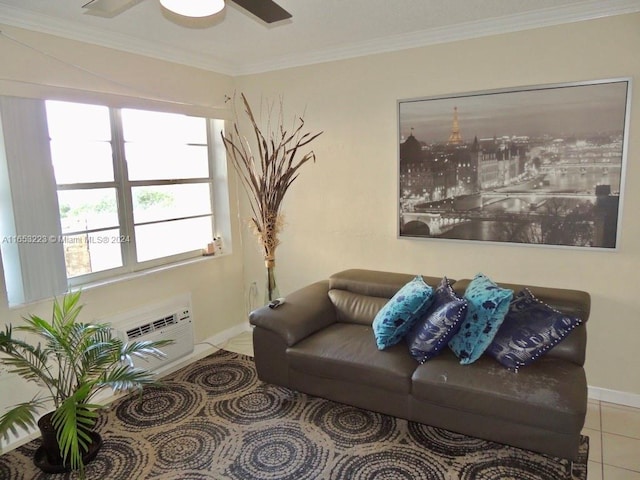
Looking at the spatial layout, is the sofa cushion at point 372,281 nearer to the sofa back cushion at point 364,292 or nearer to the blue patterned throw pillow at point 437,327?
the sofa back cushion at point 364,292

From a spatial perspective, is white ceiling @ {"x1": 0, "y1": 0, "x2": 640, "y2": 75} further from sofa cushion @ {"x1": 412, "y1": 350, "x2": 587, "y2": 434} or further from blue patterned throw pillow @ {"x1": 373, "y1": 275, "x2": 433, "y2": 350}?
sofa cushion @ {"x1": 412, "y1": 350, "x2": 587, "y2": 434}

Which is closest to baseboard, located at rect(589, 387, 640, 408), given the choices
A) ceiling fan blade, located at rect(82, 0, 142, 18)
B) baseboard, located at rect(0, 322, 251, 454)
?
baseboard, located at rect(0, 322, 251, 454)

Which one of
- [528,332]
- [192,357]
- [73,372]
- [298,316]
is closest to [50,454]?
[73,372]

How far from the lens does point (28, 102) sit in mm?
2564

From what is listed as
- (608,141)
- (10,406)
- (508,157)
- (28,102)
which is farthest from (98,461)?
(608,141)

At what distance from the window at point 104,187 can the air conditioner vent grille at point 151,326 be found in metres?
0.44

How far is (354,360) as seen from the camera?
2.65 metres

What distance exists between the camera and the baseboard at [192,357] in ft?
8.73

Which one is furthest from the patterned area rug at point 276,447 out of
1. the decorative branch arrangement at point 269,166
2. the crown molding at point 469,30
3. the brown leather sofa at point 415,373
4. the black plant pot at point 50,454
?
the crown molding at point 469,30

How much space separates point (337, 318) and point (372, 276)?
16.7 inches

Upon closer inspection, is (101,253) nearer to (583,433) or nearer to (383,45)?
(383,45)

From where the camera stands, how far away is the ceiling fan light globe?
5.52 ft

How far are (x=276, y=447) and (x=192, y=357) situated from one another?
1.53m

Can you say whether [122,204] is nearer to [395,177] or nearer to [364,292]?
[364,292]
